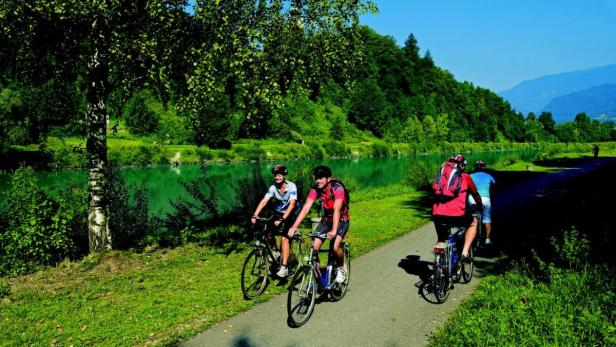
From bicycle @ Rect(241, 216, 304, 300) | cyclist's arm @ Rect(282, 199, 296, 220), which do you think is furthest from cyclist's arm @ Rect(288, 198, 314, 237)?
cyclist's arm @ Rect(282, 199, 296, 220)

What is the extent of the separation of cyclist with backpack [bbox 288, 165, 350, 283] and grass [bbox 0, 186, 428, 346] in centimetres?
151

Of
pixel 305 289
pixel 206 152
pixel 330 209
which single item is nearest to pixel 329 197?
pixel 330 209

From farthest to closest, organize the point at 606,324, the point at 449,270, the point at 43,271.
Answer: the point at 43,271
the point at 449,270
the point at 606,324

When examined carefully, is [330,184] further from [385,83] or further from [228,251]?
[385,83]

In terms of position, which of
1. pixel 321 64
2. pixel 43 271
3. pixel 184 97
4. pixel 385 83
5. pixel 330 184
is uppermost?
pixel 385 83

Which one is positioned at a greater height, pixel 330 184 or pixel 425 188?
pixel 330 184

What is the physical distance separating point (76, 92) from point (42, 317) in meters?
7.09

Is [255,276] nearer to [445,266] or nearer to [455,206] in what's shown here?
[445,266]

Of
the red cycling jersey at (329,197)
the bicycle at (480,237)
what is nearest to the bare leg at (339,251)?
the red cycling jersey at (329,197)

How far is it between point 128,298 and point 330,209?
4.66 meters

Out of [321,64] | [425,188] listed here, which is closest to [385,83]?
[425,188]

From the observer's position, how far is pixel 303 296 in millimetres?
7137

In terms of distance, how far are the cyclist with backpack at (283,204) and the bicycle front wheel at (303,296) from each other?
1352mm

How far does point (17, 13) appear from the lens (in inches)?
369
